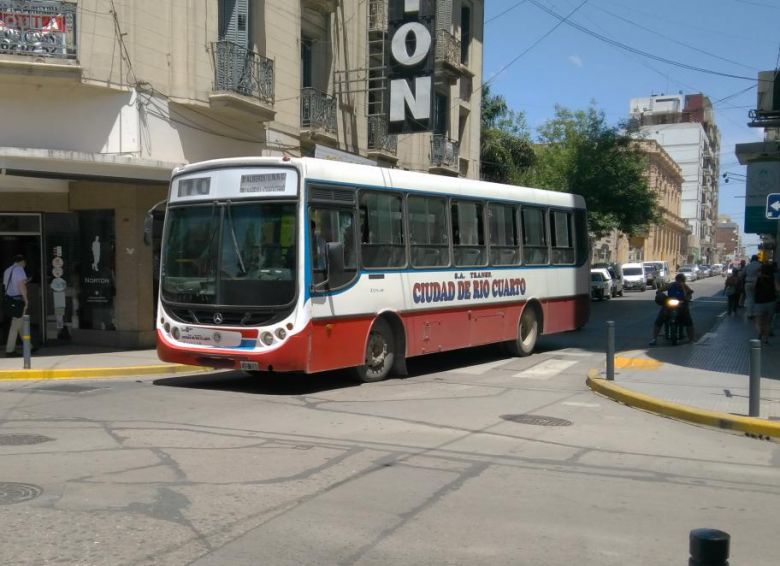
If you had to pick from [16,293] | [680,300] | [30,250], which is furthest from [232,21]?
[680,300]

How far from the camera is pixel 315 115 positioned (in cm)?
2106

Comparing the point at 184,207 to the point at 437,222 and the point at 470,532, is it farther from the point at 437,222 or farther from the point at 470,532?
the point at 470,532

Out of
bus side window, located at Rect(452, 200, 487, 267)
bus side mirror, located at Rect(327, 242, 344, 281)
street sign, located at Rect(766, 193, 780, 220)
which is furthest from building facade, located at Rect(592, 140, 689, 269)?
bus side mirror, located at Rect(327, 242, 344, 281)

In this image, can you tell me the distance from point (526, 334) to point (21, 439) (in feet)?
36.3

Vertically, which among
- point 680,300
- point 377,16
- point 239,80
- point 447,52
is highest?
point 377,16

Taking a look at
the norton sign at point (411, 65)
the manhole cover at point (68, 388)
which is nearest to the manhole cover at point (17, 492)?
the manhole cover at point (68, 388)

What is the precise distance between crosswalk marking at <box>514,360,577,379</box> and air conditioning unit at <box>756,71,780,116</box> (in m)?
8.27

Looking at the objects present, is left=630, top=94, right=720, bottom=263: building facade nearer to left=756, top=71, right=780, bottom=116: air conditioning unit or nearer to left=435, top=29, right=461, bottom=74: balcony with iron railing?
left=435, top=29, right=461, bottom=74: balcony with iron railing

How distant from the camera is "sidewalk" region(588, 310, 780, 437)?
984 cm

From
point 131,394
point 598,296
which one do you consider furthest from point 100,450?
point 598,296

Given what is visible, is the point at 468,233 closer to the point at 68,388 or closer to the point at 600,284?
the point at 68,388

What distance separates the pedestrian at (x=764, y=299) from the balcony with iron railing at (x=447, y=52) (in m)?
13.1

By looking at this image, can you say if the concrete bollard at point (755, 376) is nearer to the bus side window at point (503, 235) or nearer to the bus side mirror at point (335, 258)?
the bus side mirror at point (335, 258)

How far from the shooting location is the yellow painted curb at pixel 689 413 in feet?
30.2
